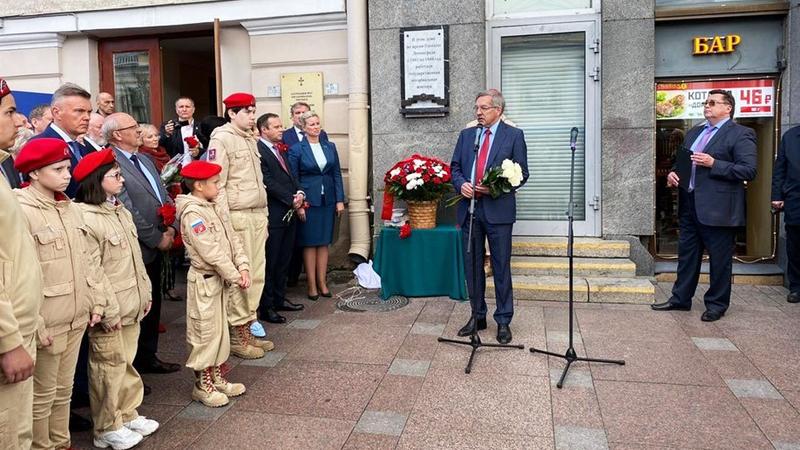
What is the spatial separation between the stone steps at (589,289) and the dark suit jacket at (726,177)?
1028 mm

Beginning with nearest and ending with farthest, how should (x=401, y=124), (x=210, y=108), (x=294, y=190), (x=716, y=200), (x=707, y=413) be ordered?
1. (x=707, y=413)
2. (x=716, y=200)
3. (x=294, y=190)
4. (x=401, y=124)
5. (x=210, y=108)

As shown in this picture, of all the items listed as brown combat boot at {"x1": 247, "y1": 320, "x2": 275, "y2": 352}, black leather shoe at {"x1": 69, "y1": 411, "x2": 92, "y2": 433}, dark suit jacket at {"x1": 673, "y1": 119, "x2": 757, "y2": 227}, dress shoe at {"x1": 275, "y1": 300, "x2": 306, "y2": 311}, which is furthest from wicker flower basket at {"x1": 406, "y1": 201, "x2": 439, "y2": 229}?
black leather shoe at {"x1": 69, "y1": 411, "x2": 92, "y2": 433}

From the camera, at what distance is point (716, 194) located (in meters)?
5.75

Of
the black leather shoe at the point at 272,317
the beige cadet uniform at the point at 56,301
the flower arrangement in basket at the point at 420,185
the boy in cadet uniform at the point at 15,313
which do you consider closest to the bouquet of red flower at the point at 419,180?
the flower arrangement in basket at the point at 420,185

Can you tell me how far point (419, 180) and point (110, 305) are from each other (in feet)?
12.4

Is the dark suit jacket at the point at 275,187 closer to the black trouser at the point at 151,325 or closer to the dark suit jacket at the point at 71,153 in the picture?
the black trouser at the point at 151,325

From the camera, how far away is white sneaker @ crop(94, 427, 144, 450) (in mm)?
3486

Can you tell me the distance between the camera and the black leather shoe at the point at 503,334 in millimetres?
5180

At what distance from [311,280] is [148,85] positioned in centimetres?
406

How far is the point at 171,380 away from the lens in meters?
4.58

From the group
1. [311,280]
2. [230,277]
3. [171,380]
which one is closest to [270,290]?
[311,280]

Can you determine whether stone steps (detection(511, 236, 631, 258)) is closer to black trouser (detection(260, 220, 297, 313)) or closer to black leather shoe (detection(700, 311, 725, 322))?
black leather shoe (detection(700, 311, 725, 322))

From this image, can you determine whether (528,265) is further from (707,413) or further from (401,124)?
(707,413)

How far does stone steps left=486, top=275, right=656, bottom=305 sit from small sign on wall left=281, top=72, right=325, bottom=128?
3140 mm
